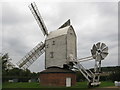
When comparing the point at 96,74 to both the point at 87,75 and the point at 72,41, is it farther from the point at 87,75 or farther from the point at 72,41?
the point at 72,41

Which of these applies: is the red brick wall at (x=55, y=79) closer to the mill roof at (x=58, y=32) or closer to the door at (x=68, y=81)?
the door at (x=68, y=81)

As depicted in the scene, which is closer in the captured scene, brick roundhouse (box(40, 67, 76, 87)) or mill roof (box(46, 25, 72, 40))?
brick roundhouse (box(40, 67, 76, 87))

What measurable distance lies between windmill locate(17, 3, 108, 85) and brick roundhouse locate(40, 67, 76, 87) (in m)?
1.29

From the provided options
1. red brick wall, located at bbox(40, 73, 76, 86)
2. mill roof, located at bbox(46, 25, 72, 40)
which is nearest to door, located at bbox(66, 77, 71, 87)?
red brick wall, located at bbox(40, 73, 76, 86)

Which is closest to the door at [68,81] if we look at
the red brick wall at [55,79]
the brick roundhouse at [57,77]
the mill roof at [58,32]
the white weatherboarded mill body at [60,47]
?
the brick roundhouse at [57,77]

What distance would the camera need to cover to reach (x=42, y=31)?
1407 inches

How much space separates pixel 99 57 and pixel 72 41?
555cm

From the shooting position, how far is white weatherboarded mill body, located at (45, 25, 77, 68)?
31531 millimetres

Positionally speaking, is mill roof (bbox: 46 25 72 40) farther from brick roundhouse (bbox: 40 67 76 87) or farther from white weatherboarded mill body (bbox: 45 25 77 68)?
brick roundhouse (bbox: 40 67 76 87)

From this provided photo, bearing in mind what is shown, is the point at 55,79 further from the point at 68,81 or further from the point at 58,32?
the point at 58,32

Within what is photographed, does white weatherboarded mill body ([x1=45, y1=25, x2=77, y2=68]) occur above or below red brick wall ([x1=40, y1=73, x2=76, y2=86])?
above

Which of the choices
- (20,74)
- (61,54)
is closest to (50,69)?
(61,54)

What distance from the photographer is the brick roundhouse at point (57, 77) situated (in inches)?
1193

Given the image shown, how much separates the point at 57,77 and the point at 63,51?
411 centimetres
